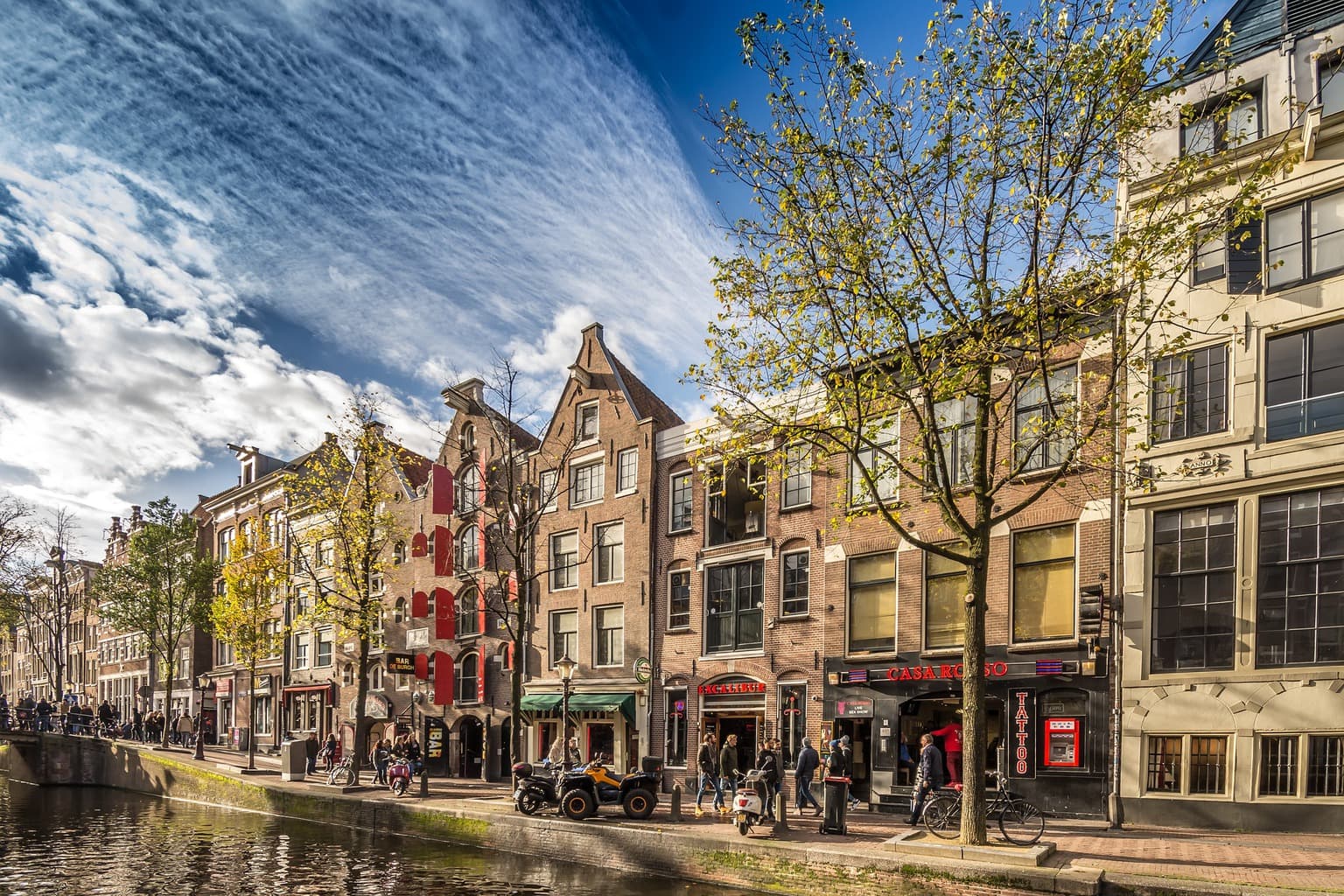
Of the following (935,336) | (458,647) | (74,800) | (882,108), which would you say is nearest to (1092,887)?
(935,336)

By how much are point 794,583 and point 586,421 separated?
11.1 m

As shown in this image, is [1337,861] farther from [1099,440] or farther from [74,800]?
[74,800]

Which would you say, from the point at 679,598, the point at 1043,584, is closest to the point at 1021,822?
the point at 1043,584

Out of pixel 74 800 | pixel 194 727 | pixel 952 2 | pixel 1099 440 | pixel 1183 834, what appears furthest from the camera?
pixel 194 727

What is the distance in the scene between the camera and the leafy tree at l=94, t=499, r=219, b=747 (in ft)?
162

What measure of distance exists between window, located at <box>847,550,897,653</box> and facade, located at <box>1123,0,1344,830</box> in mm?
6256

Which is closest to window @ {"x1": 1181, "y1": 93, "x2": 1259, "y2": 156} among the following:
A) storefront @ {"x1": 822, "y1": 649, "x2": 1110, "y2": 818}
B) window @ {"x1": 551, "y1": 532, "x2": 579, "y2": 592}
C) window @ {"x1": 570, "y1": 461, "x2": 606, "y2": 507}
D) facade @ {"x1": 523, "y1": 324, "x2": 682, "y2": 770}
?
storefront @ {"x1": 822, "y1": 649, "x2": 1110, "y2": 818}

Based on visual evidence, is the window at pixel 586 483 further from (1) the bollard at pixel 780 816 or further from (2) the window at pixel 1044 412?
(1) the bollard at pixel 780 816

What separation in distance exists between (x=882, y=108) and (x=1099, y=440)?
9.26 metres

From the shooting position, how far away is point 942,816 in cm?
1756

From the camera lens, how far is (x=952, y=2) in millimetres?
16234

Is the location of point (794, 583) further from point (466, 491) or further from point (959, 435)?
point (466, 491)

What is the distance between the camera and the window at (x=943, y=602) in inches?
968

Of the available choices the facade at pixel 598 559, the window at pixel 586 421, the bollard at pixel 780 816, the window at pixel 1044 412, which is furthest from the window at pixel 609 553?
the bollard at pixel 780 816
